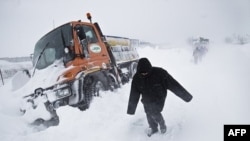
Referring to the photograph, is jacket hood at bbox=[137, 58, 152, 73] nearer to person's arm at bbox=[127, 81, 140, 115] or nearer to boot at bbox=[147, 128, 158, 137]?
person's arm at bbox=[127, 81, 140, 115]

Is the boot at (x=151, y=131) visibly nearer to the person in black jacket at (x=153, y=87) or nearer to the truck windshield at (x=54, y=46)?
the person in black jacket at (x=153, y=87)

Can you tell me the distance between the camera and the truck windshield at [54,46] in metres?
5.98

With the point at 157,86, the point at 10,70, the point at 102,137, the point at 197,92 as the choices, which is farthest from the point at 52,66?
the point at 10,70

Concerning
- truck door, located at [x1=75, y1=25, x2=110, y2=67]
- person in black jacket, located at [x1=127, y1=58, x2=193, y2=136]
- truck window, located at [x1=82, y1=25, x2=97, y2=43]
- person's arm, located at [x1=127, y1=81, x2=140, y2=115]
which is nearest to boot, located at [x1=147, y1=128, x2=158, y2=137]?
person in black jacket, located at [x1=127, y1=58, x2=193, y2=136]

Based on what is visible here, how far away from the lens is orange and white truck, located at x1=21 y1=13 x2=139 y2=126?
17.9ft

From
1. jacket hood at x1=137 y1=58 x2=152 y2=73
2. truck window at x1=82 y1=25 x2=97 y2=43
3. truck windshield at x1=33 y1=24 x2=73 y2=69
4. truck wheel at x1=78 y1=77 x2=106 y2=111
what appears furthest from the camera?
truck window at x1=82 y1=25 x2=97 y2=43

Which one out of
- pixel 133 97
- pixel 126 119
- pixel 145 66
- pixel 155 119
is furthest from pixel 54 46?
pixel 155 119

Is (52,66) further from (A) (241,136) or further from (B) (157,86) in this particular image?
(A) (241,136)

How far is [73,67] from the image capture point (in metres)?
5.66

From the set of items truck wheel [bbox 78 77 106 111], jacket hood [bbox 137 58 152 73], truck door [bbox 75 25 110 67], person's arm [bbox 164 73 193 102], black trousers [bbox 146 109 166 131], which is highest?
truck door [bbox 75 25 110 67]

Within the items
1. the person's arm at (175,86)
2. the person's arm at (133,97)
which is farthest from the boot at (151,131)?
the person's arm at (175,86)

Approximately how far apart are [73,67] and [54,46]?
83 cm

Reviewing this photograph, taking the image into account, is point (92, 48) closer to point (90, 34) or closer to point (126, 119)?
point (90, 34)

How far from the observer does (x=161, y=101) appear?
4.23m
